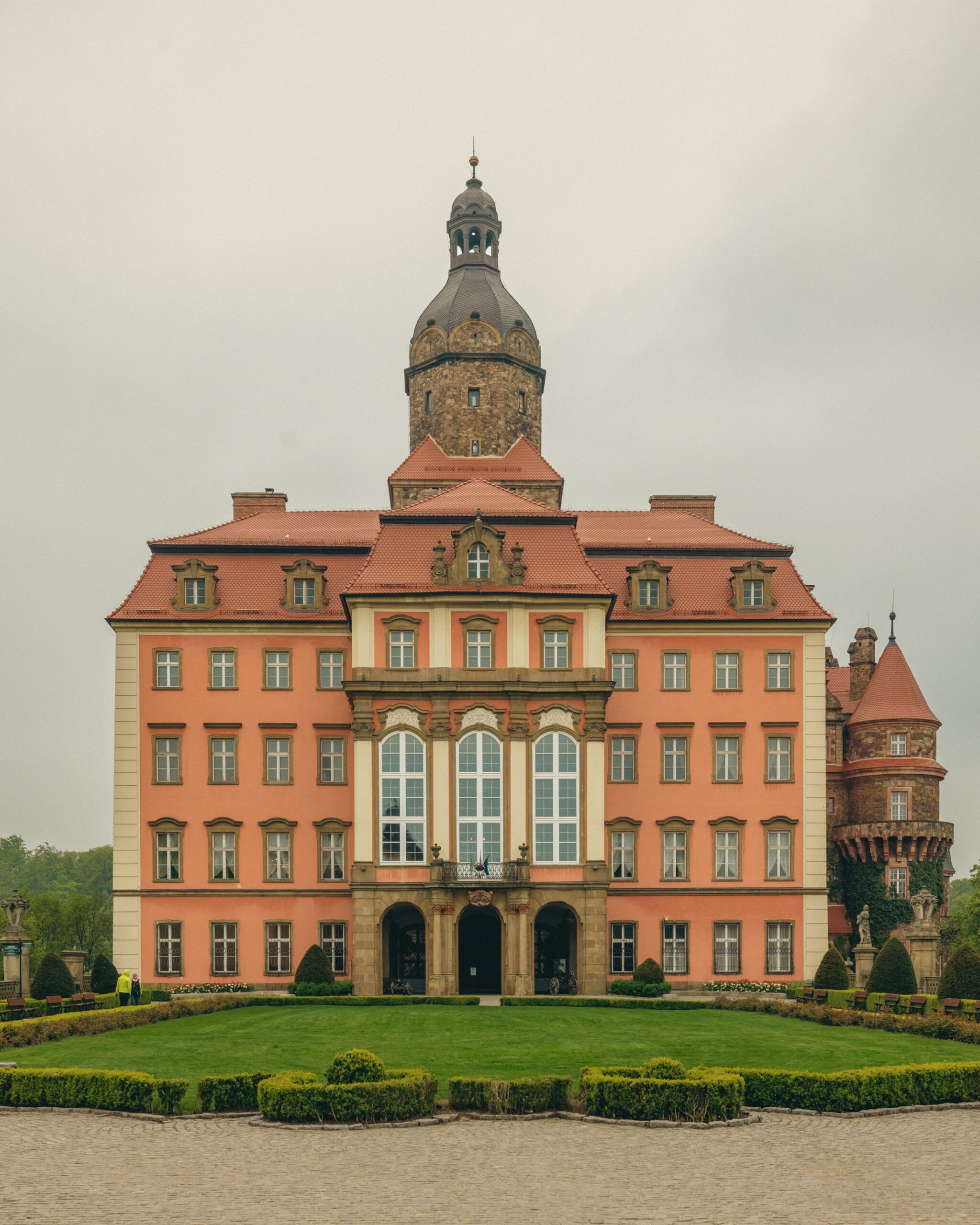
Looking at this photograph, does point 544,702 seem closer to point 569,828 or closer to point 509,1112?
point 569,828

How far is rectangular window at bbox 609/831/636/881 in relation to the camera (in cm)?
5303

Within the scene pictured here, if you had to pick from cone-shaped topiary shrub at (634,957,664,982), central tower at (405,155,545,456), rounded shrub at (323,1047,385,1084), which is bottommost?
cone-shaped topiary shrub at (634,957,664,982)

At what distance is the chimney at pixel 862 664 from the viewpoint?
224 feet

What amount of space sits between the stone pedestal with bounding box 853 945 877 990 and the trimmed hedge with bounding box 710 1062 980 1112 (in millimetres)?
25209

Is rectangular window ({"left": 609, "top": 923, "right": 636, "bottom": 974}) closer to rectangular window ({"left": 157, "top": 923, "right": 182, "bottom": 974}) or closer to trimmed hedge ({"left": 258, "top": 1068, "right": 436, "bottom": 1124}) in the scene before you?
rectangular window ({"left": 157, "top": 923, "right": 182, "bottom": 974})

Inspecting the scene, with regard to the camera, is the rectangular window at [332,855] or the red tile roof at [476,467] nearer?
the rectangular window at [332,855]

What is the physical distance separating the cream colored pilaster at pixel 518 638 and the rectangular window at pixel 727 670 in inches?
328

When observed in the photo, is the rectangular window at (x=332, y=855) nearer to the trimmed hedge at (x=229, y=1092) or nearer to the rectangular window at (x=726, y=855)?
the rectangular window at (x=726, y=855)

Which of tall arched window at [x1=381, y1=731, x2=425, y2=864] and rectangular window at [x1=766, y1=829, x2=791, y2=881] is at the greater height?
tall arched window at [x1=381, y1=731, x2=425, y2=864]

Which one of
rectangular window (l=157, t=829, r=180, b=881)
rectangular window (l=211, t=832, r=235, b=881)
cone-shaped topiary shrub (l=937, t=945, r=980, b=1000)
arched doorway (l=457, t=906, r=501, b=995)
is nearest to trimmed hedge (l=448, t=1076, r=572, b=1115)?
cone-shaped topiary shrub (l=937, t=945, r=980, b=1000)

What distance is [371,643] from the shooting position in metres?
49.9

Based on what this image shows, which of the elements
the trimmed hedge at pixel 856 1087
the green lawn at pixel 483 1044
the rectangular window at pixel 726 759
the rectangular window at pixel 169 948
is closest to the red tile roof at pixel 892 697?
the rectangular window at pixel 726 759

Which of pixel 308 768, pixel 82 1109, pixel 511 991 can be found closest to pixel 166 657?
pixel 308 768

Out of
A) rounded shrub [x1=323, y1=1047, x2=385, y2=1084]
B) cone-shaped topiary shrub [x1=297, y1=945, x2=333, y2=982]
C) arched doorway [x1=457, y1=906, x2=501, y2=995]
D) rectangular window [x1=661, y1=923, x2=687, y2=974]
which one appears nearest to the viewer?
rounded shrub [x1=323, y1=1047, x2=385, y2=1084]
